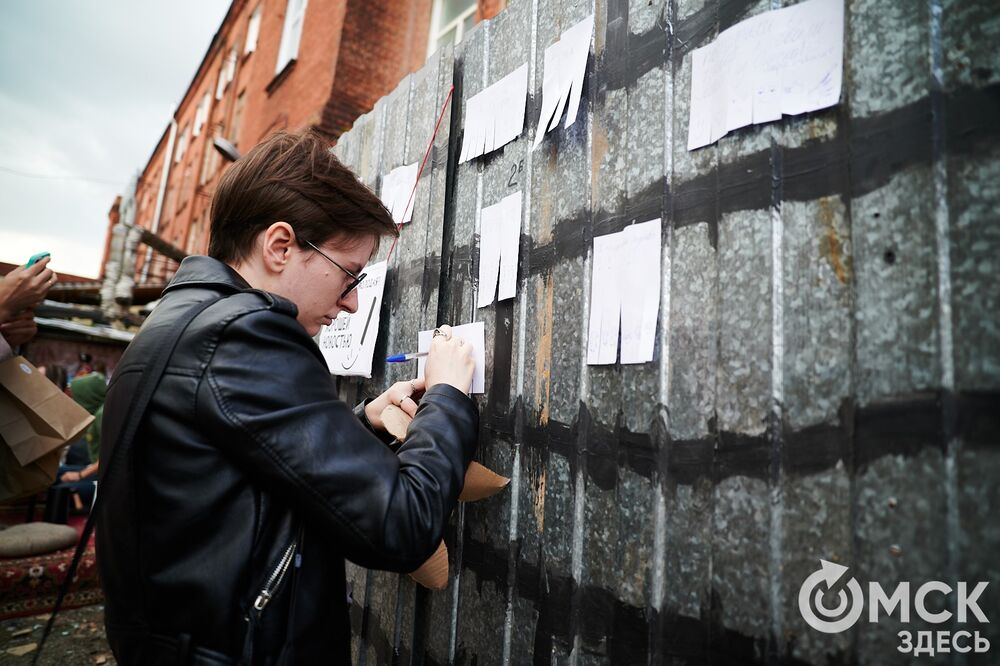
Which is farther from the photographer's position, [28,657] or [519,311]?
[28,657]

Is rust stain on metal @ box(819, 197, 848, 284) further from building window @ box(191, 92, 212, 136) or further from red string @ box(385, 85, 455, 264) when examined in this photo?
building window @ box(191, 92, 212, 136)

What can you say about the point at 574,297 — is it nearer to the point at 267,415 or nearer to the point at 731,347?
the point at 731,347

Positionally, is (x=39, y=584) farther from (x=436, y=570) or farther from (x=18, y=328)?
(x=436, y=570)

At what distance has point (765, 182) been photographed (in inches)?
39.8

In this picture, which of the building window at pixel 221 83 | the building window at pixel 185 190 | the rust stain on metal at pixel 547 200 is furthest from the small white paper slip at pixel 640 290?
the building window at pixel 185 190

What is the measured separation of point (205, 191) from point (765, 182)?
18.5 metres

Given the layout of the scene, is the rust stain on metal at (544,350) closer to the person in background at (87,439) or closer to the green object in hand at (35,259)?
the green object in hand at (35,259)

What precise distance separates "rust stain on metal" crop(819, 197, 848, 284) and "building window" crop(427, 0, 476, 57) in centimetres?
615

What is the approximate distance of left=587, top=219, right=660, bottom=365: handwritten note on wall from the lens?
1185 mm

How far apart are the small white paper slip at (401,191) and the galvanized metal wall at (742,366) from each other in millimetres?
615

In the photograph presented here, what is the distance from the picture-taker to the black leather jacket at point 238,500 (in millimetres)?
1015

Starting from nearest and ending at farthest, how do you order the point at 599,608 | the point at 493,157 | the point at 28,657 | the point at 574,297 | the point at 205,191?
the point at 599,608 < the point at 574,297 < the point at 493,157 < the point at 28,657 < the point at 205,191

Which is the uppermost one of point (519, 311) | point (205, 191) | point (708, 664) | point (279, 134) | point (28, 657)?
point (205, 191)

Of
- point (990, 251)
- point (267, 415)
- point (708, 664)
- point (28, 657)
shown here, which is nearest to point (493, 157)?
point (267, 415)
